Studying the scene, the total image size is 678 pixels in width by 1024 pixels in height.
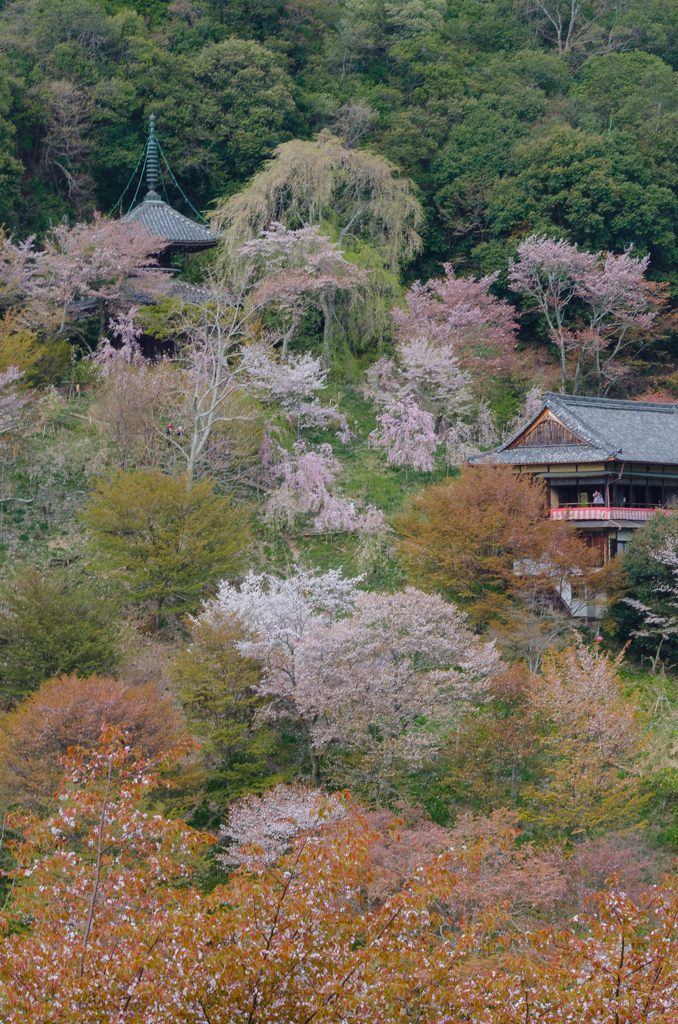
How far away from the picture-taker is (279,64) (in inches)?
1534

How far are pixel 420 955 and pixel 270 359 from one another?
72.0 ft

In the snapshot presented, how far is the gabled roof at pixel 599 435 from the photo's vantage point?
23078 millimetres

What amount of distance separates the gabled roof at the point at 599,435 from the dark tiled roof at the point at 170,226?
1310 centimetres

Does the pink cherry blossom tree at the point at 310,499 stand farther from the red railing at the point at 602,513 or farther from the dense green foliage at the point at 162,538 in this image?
the red railing at the point at 602,513

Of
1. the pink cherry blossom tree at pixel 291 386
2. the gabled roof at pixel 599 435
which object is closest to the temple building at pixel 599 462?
the gabled roof at pixel 599 435

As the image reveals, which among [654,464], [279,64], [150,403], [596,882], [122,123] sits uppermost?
→ [279,64]

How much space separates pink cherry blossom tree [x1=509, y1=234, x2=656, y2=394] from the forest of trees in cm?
16

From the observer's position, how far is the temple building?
74.3ft

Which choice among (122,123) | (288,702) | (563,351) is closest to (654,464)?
(563,351)

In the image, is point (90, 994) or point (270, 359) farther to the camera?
point (270, 359)

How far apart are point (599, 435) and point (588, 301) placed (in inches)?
406

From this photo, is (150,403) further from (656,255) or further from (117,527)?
(656,255)

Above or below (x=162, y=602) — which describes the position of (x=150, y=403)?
above

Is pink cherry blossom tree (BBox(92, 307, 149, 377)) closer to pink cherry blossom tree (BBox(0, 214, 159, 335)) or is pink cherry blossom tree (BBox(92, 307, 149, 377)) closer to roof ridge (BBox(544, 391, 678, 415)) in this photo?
pink cherry blossom tree (BBox(0, 214, 159, 335))
